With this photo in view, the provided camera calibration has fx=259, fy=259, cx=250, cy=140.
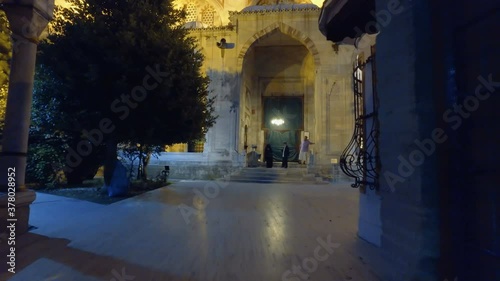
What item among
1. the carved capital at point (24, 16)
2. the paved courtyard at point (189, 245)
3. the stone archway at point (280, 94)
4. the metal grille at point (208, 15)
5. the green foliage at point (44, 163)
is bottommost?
the paved courtyard at point (189, 245)

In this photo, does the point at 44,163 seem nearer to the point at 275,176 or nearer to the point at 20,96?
the point at 20,96

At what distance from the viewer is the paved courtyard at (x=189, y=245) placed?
2117 millimetres

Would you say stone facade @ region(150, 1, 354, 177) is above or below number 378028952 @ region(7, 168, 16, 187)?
above

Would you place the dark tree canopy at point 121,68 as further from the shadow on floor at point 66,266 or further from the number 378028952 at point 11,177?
the shadow on floor at point 66,266

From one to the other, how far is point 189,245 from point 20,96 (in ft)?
9.00

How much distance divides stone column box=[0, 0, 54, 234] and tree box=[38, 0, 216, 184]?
1967mm

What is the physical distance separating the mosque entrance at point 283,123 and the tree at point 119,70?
1111cm

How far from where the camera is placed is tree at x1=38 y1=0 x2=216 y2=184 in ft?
17.7

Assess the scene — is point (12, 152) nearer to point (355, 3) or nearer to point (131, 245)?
point (131, 245)

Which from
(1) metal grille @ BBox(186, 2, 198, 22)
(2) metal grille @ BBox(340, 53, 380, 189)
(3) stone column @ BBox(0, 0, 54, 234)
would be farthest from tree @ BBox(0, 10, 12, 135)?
(1) metal grille @ BBox(186, 2, 198, 22)

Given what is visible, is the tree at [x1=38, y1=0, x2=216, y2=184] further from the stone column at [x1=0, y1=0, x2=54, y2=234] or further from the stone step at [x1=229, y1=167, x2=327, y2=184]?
the stone step at [x1=229, y1=167, x2=327, y2=184]

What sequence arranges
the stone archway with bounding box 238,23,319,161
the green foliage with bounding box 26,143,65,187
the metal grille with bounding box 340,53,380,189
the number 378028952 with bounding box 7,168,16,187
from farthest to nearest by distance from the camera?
the stone archway with bounding box 238,23,319,161 < the green foliage with bounding box 26,143,65,187 < the number 378028952 with bounding box 7,168,16,187 < the metal grille with bounding box 340,53,380,189

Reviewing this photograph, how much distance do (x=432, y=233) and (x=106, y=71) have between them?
19.7 feet

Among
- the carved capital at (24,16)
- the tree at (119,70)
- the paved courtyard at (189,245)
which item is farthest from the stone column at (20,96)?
the tree at (119,70)
